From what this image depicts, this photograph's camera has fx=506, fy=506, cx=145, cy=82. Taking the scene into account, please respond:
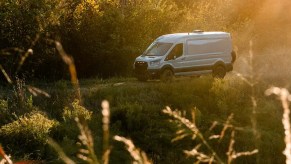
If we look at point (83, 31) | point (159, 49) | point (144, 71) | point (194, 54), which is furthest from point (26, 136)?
point (83, 31)

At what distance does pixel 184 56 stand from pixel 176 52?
15.1 inches

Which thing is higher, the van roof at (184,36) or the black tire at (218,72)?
the van roof at (184,36)

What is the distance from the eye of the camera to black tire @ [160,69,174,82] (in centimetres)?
2055

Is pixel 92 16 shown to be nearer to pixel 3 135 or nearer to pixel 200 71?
pixel 200 71

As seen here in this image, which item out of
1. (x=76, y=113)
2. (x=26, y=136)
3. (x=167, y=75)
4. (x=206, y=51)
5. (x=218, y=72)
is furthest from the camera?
(x=218, y=72)

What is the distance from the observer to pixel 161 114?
16562 millimetres

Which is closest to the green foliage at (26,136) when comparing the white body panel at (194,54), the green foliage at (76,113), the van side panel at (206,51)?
the green foliage at (76,113)

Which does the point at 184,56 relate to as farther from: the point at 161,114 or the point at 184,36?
the point at 161,114

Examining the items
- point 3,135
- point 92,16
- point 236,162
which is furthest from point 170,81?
point 3,135

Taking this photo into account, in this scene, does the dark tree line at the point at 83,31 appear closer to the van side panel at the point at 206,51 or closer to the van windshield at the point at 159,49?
the van windshield at the point at 159,49

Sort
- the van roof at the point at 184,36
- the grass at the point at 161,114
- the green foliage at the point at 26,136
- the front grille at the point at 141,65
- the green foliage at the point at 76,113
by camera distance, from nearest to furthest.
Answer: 1. the green foliage at the point at 26,136
2. the grass at the point at 161,114
3. the green foliage at the point at 76,113
4. the front grille at the point at 141,65
5. the van roof at the point at 184,36

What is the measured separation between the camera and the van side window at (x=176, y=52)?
2064 cm

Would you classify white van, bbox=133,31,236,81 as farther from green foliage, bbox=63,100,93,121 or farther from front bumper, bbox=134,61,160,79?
green foliage, bbox=63,100,93,121

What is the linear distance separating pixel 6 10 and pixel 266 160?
40.6 ft
